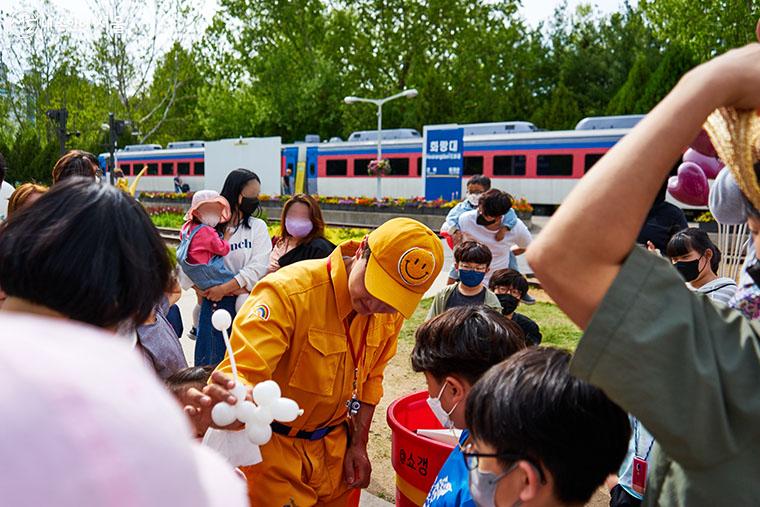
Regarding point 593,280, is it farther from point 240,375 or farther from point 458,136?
point 458,136

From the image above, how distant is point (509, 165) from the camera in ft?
79.2

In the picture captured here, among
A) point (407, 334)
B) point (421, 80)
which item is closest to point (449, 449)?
point (407, 334)

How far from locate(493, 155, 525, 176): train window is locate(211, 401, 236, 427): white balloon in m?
22.8

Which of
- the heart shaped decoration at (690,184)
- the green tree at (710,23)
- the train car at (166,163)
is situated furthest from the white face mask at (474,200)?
the train car at (166,163)

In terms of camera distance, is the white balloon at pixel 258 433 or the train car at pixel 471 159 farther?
the train car at pixel 471 159

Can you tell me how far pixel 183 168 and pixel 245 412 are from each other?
114 ft

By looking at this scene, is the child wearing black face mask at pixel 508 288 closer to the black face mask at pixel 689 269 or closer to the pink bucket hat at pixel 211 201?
the black face mask at pixel 689 269

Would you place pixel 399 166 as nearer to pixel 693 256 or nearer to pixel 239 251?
pixel 239 251

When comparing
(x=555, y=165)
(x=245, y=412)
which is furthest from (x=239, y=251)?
(x=555, y=165)

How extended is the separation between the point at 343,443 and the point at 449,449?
1.85ft

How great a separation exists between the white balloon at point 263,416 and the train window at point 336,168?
27652 millimetres

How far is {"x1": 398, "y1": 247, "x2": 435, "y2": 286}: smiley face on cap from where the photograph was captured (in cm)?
244

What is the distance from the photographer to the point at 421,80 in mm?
38688

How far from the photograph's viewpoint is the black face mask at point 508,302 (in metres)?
4.81
